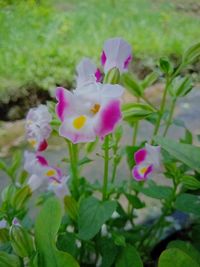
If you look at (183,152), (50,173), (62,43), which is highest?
(183,152)

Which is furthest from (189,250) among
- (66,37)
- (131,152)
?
(66,37)

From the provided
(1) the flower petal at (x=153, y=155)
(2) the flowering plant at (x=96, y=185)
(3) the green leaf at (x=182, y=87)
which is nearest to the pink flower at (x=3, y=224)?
(2) the flowering plant at (x=96, y=185)

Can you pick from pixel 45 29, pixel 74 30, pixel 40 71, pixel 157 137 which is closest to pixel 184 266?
pixel 157 137

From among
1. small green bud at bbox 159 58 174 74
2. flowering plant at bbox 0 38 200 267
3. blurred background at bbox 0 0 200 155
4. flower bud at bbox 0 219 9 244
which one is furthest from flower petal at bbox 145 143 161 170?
blurred background at bbox 0 0 200 155

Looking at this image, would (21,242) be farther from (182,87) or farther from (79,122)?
(182,87)

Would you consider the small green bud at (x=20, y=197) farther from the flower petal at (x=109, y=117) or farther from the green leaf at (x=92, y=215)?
the flower petal at (x=109, y=117)

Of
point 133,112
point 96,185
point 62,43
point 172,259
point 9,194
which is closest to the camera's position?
point 172,259

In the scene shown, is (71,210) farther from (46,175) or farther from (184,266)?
(184,266)
